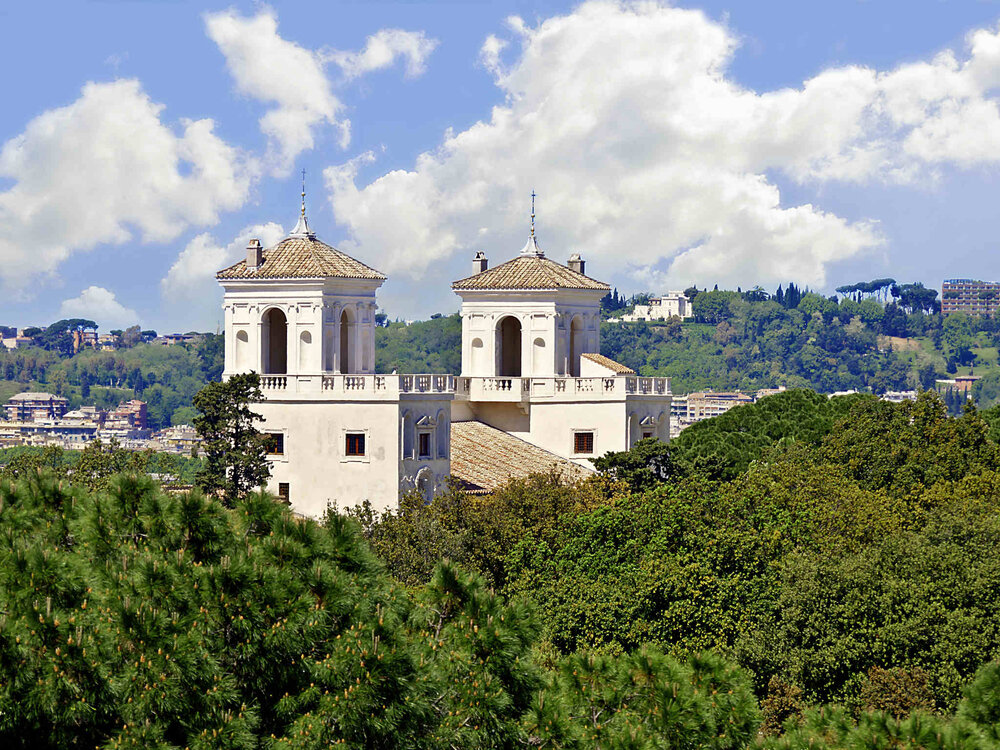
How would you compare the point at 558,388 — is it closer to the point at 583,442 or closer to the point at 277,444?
the point at 583,442

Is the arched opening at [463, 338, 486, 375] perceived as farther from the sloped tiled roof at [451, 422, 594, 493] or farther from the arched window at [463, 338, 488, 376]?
the sloped tiled roof at [451, 422, 594, 493]

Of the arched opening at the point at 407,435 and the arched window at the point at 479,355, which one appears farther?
the arched window at the point at 479,355

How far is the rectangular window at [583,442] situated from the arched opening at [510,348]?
13.5 ft

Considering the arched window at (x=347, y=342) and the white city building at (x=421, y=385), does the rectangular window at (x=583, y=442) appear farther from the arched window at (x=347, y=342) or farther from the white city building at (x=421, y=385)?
the arched window at (x=347, y=342)

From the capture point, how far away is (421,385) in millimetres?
56531

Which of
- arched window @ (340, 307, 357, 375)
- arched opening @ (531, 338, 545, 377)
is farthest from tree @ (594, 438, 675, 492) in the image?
arched opening @ (531, 338, 545, 377)

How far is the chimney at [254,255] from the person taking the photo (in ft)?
194

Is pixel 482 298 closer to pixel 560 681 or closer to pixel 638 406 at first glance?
pixel 638 406

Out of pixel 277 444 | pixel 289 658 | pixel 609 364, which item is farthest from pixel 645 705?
pixel 609 364

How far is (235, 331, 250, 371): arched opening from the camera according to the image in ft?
195

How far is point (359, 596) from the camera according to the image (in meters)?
22.9

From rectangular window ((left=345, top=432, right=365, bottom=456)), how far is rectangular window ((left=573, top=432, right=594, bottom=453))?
14.0 metres

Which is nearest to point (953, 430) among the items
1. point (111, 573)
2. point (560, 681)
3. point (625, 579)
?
point (625, 579)

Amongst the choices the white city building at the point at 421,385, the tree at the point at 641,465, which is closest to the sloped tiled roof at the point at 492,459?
the white city building at the point at 421,385
